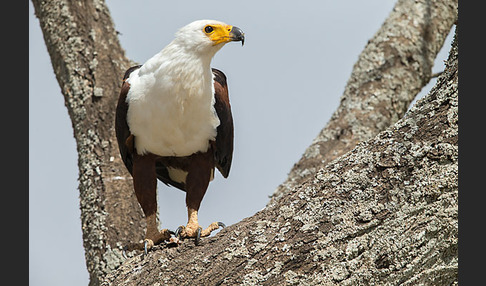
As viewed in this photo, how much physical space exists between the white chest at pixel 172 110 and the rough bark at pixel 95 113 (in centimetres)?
57

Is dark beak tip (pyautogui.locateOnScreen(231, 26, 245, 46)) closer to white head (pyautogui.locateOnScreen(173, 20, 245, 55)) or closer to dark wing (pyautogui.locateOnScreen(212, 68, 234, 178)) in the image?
white head (pyautogui.locateOnScreen(173, 20, 245, 55))

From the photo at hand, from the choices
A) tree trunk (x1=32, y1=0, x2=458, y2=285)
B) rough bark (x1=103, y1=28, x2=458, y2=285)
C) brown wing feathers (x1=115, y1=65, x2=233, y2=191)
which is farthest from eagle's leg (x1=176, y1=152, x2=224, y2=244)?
rough bark (x1=103, y1=28, x2=458, y2=285)

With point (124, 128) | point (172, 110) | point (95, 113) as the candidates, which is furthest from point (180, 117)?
point (95, 113)

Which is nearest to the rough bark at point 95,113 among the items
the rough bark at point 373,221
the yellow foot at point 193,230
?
the yellow foot at point 193,230

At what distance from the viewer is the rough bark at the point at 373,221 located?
257 centimetres

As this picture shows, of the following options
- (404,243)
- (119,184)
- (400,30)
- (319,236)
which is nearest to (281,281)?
(319,236)

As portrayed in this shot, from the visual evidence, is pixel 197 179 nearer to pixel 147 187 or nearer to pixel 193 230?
pixel 147 187

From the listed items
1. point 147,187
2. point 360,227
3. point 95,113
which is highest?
point 95,113

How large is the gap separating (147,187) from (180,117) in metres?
0.61

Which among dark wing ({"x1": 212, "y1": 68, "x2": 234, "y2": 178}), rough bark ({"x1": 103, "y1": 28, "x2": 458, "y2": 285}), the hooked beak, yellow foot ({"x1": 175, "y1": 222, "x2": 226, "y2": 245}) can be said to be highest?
the hooked beak

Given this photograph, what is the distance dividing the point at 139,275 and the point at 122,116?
1587 mm

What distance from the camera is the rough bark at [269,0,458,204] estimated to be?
5.64 metres

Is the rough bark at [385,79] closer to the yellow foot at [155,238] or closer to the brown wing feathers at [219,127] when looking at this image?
the brown wing feathers at [219,127]

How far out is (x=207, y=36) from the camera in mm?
4383
